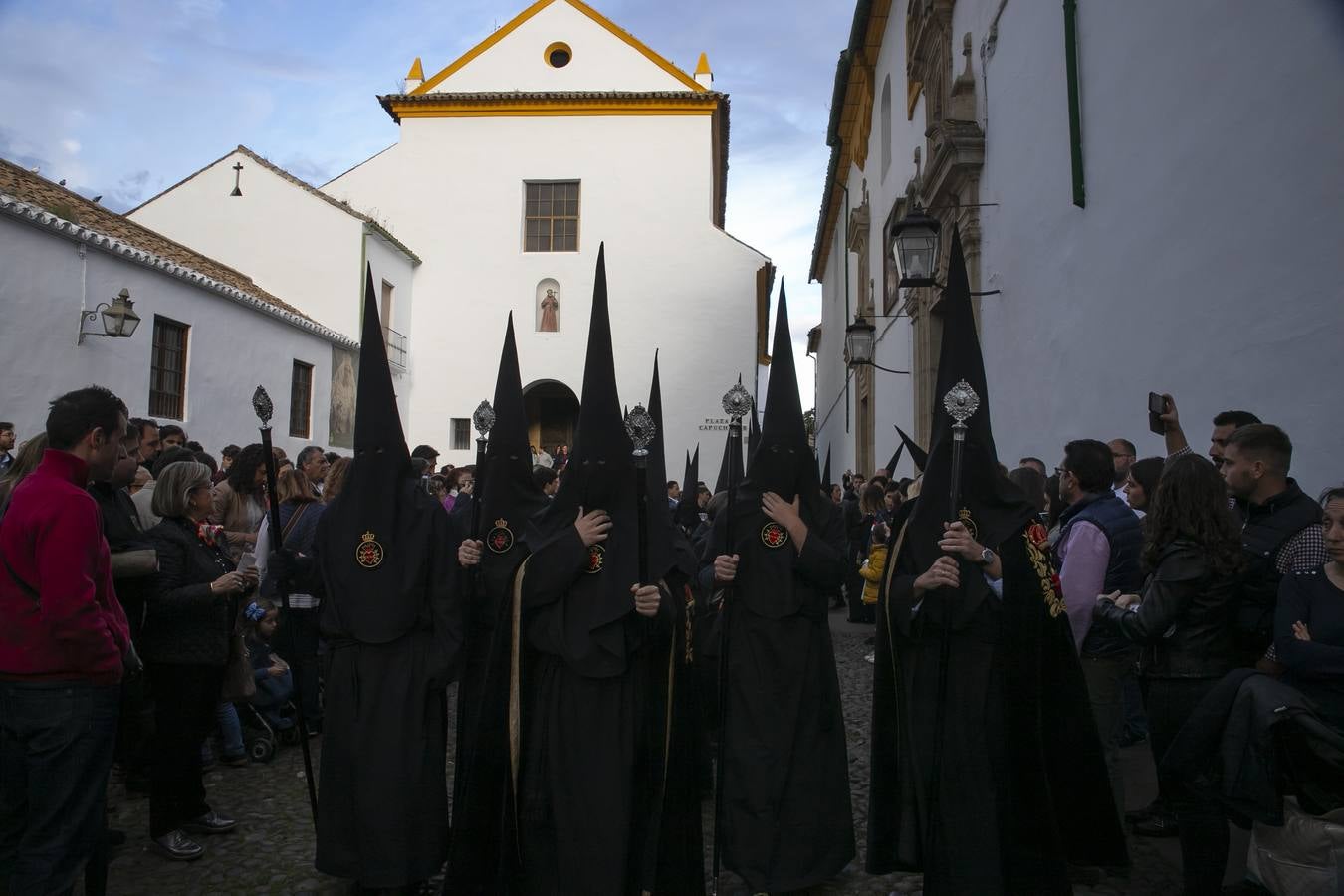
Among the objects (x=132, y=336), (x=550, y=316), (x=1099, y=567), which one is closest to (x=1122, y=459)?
(x=1099, y=567)

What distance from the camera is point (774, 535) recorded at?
4348 mm

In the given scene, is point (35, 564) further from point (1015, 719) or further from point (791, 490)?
point (1015, 719)

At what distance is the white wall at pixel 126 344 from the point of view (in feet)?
39.7

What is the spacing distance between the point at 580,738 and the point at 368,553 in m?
1.19

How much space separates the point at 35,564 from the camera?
3.31 m

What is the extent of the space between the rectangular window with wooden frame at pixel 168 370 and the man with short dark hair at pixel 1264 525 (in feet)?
48.5

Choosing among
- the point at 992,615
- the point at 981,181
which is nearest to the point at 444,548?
the point at 992,615

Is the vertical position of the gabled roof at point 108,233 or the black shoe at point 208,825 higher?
the gabled roof at point 108,233

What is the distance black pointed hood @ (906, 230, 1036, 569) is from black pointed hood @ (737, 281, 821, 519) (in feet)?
1.89

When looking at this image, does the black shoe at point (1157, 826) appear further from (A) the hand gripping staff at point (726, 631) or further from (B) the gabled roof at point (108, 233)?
(B) the gabled roof at point (108, 233)

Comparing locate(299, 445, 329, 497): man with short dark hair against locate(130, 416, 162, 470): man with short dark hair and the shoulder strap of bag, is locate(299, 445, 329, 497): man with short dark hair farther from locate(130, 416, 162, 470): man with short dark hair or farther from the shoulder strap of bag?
the shoulder strap of bag

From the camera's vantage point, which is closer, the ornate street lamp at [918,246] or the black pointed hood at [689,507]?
the ornate street lamp at [918,246]

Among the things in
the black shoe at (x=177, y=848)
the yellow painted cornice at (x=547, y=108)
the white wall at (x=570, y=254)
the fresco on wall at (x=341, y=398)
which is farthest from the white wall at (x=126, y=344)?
the black shoe at (x=177, y=848)

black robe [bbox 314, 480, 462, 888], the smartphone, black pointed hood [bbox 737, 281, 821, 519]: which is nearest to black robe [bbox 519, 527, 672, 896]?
black robe [bbox 314, 480, 462, 888]
